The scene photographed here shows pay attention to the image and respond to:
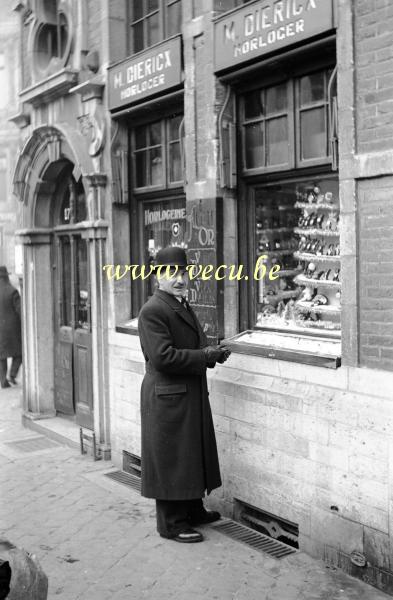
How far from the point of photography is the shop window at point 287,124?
5.58 meters

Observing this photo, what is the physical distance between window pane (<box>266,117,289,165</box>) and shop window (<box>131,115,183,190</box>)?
1371 mm

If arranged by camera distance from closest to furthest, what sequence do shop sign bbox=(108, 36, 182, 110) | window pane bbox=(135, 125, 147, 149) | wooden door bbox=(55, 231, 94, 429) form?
shop sign bbox=(108, 36, 182, 110)
window pane bbox=(135, 125, 147, 149)
wooden door bbox=(55, 231, 94, 429)

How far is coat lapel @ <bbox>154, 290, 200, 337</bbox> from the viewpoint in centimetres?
562

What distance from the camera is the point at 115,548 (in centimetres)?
554

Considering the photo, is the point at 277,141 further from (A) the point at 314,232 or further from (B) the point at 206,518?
(B) the point at 206,518

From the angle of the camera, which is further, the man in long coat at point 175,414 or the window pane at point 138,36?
the window pane at point 138,36

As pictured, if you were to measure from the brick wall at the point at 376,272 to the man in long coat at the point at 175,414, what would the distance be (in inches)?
43.2

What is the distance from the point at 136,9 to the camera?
7.87 metres

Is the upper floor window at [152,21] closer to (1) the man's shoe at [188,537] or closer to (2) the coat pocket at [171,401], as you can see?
(2) the coat pocket at [171,401]

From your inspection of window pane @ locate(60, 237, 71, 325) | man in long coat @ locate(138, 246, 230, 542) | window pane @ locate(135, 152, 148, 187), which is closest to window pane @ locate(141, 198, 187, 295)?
window pane @ locate(135, 152, 148, 187)

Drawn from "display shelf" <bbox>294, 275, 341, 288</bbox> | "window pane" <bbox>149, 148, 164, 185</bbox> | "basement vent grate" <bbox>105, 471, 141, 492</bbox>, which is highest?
"window pane" <bbox>149, 148, 164, 185</bbox>

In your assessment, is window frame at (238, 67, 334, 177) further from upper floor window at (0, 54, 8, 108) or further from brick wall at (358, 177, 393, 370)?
upper floor window at (0, 54, 8, 108)

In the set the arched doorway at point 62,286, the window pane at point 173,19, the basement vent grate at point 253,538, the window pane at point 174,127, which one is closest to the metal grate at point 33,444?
the arched doorway at point 62,286

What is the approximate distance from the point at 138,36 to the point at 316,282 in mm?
3582
